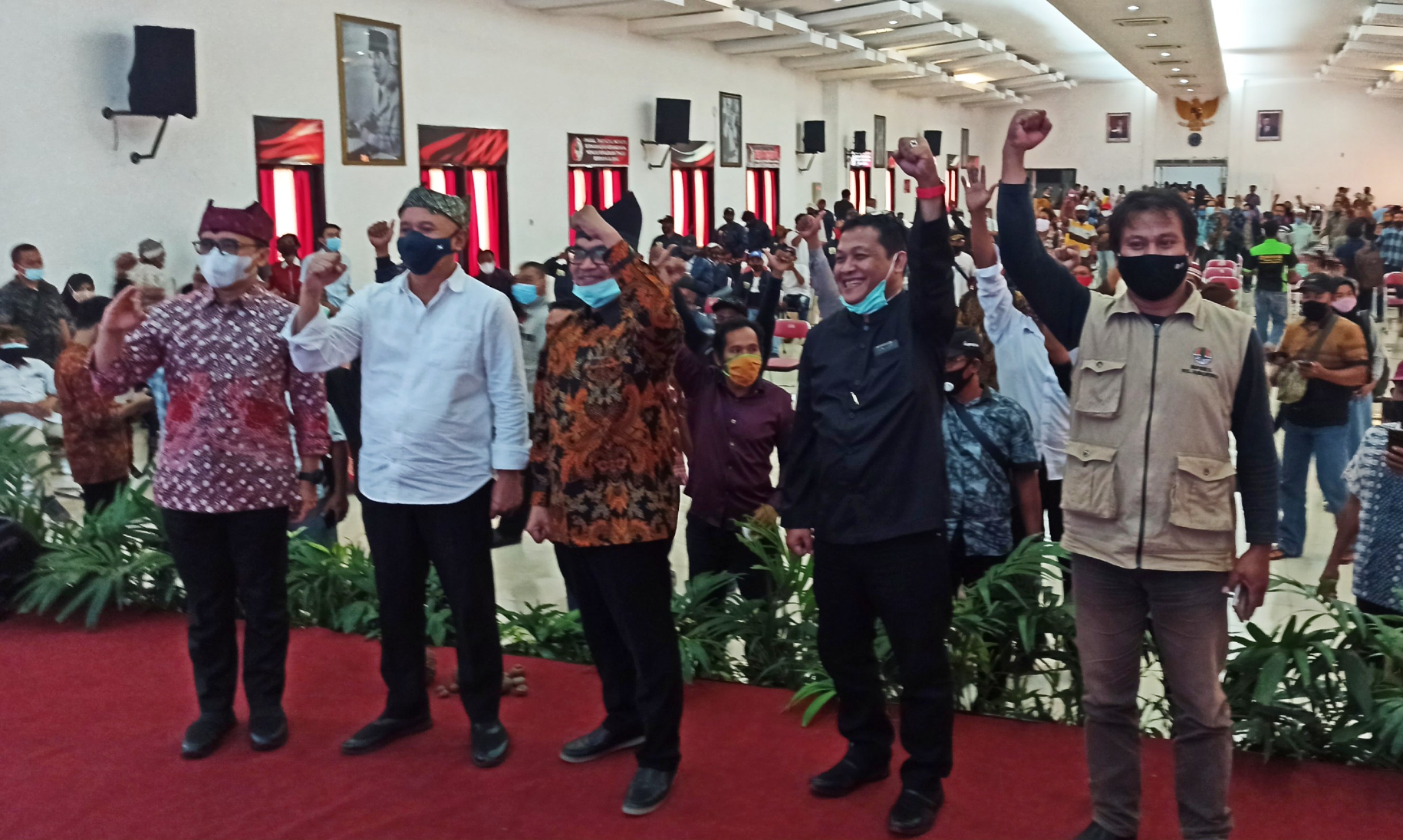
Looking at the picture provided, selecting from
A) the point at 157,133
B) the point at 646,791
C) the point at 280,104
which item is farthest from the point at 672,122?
the point at 646,791

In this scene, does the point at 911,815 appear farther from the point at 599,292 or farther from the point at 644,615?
the point at 599,292

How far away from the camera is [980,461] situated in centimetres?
415

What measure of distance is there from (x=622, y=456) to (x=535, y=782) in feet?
3.27

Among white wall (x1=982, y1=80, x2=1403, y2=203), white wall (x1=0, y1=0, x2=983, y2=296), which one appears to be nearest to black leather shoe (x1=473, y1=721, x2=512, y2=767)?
white wall (x1=0, y1=0, x2=983, y2=296)

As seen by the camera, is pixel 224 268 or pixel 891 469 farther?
pixel 224 268

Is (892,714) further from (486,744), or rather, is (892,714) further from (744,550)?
(486,744)

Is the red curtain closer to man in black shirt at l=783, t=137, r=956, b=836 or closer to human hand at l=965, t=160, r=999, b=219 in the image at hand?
man in black shirt at l=783, t=137, r=956, b=836

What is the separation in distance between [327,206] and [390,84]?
5.37ft

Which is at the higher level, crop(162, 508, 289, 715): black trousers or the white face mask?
the white face mask

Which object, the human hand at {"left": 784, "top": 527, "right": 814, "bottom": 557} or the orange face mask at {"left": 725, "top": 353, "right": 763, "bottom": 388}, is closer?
the human hand at {"left": 784, "top": 527, "right": 814, "bottom": 557}

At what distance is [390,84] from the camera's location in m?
13.5

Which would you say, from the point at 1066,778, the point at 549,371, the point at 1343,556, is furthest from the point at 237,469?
the point at 1343,556

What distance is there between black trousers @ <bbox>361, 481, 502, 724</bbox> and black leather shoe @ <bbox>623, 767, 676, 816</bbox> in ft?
1.90

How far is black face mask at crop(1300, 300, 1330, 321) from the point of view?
646 centimetres
